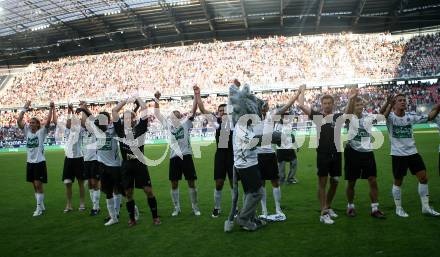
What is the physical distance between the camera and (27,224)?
9.02 m

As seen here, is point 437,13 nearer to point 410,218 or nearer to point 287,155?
point 287,155

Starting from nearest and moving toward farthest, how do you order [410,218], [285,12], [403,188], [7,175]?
1. [410,218]
2. [403,188]
3. [7,175]
4. [285,12]

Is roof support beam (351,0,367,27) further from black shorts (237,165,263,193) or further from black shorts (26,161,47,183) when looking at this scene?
black shorts (237,165,263,193)

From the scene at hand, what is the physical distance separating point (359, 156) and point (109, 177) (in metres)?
5.12

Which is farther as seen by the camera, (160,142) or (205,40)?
(205,40)

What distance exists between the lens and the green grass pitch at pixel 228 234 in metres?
6.08

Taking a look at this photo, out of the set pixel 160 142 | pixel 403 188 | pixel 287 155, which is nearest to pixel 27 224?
pixel 287 155

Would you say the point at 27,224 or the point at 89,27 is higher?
the point at 89,27

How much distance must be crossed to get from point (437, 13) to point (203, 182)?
4680cm

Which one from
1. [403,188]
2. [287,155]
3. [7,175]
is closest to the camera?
[403,188]

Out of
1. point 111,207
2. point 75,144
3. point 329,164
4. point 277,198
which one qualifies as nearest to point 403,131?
point 329,164

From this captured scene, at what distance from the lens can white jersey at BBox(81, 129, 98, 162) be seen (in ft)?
33.1

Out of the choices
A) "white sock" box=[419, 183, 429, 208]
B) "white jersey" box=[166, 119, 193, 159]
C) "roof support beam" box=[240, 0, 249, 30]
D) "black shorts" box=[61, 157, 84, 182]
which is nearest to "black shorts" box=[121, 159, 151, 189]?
"white jersey" box=[166, 119, 193, 159]

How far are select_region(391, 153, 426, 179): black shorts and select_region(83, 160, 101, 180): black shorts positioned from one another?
22.1 ft
